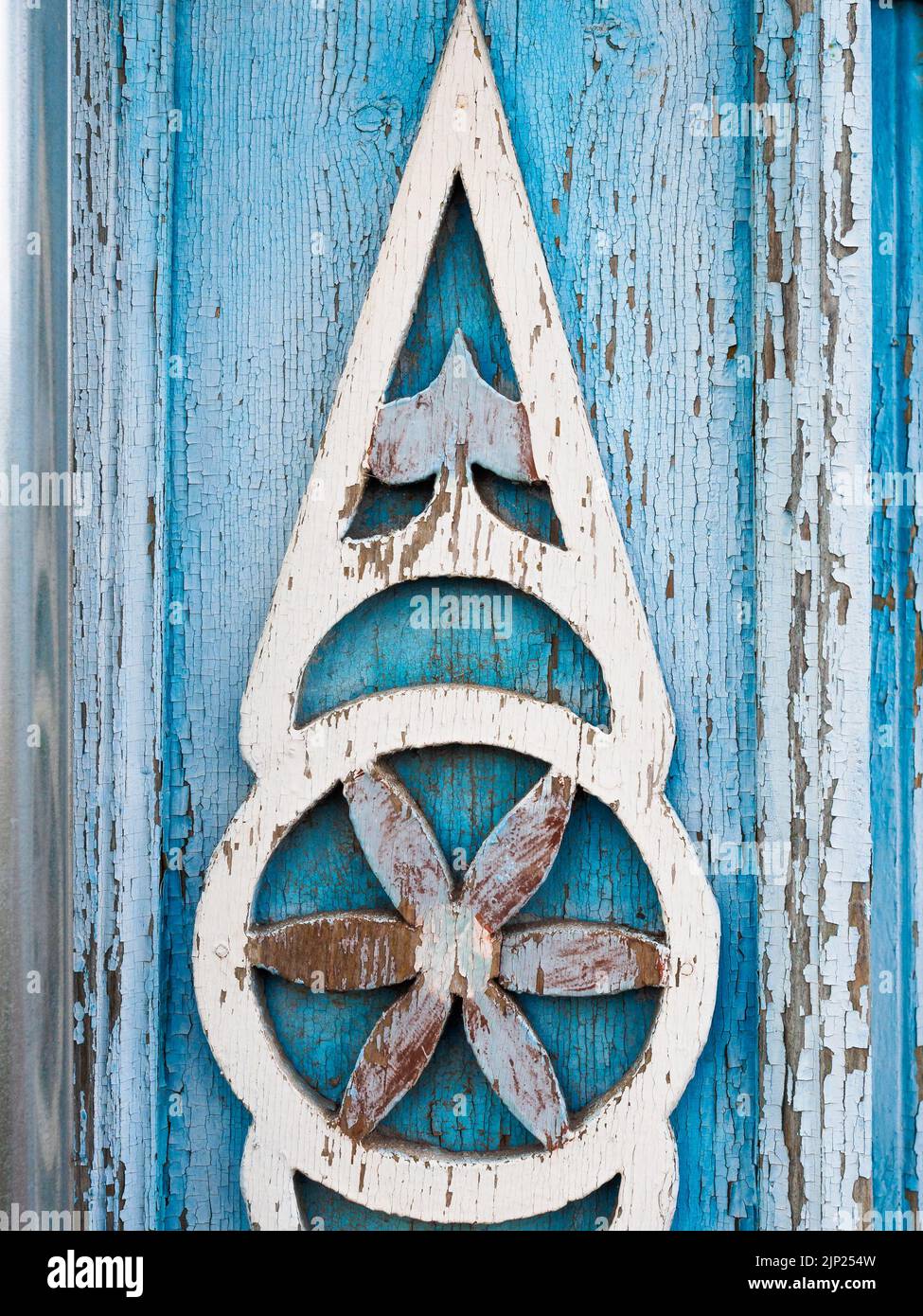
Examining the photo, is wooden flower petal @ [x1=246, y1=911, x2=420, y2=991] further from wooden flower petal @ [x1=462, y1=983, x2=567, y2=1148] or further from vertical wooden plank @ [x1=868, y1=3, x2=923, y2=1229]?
vertical wooden plank @ [x1=868, y1=3, x2=923, y2=1229]

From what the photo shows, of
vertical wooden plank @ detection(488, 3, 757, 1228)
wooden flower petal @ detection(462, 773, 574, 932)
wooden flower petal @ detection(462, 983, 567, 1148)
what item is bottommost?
wooden flower petal @ detection(462, 983, 567, 1148)

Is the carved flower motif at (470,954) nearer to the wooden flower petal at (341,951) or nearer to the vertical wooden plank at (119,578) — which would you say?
the wooden flower petal at (341,951)

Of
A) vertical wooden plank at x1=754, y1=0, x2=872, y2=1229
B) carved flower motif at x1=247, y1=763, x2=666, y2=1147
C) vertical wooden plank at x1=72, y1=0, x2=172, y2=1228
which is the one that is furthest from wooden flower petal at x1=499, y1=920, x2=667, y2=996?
vertical wooden plank at x1=72, y1=0, x2=172, y2=1228

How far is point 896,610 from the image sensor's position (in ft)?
2.80

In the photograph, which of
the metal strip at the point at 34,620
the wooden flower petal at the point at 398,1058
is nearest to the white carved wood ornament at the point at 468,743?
the wooden flower petal at the point at 398,1058

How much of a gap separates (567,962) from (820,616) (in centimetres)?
31

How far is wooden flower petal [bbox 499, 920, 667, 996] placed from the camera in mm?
796

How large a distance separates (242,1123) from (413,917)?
0.71 ft

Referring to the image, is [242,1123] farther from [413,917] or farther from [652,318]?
[652,318]

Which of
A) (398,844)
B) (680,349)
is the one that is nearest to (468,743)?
(398,844)

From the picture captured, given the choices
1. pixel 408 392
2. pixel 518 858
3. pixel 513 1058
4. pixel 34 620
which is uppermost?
pixel 408 392

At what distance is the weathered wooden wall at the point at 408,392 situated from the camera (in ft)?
2.65

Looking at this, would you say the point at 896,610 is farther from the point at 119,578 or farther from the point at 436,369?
the point at 119,578

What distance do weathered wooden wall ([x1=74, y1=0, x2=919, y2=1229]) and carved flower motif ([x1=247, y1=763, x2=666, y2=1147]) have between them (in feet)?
0.11
